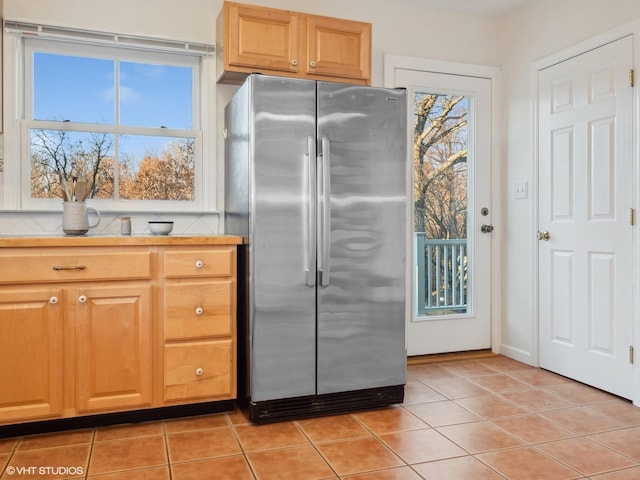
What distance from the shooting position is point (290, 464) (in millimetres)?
2109

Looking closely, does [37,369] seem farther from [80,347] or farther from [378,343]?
[378,343]

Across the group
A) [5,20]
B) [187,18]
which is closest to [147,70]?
[187,18]

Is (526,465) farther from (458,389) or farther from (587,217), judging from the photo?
(587,217)

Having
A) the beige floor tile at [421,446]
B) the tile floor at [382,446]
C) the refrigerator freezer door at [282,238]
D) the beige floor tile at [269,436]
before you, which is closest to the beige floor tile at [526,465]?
the tile floor at [382,446]

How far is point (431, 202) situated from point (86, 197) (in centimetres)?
226

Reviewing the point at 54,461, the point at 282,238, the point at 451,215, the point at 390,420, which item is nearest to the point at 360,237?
the point at 282,238

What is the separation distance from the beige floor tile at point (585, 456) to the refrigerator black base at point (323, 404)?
0.79m

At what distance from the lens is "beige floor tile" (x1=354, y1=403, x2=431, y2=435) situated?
249 centimetres

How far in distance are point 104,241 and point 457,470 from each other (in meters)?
1.80

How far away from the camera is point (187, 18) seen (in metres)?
3.12

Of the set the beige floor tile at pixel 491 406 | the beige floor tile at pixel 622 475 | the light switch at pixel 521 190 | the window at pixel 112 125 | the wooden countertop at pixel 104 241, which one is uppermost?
the window at pixel 112 125

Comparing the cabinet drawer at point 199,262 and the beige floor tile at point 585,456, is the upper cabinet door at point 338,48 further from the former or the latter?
the beige floor tile at point 585,456

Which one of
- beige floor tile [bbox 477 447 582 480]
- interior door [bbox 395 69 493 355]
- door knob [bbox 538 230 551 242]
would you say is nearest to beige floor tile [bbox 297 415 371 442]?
beige floor tile [bbox 477 447 582 480]

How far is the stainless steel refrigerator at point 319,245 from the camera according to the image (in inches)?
99.8
